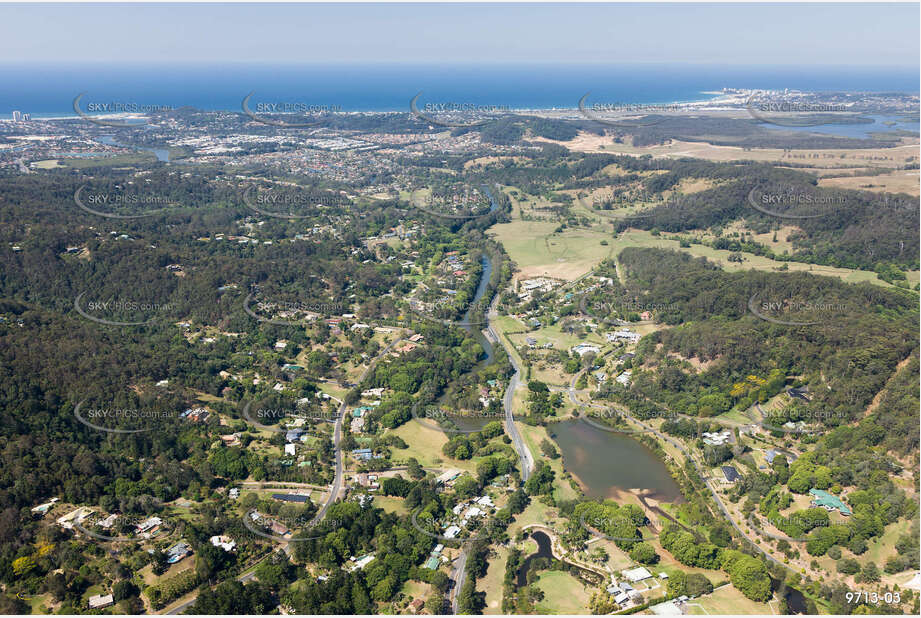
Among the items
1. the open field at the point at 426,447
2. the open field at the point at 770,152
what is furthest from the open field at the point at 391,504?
the open field at the point at 770,152

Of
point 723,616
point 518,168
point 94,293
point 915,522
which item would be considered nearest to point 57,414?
point 94,293

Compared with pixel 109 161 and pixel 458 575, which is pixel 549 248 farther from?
→ pixel 109 161

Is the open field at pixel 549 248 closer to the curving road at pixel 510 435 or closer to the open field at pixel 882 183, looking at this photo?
the curving road at pixel 510 435

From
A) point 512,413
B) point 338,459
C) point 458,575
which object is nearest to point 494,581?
point 458,575

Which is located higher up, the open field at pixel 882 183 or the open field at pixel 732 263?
the open field at pixel 882 183

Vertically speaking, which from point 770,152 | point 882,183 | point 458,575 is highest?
point 770,152
